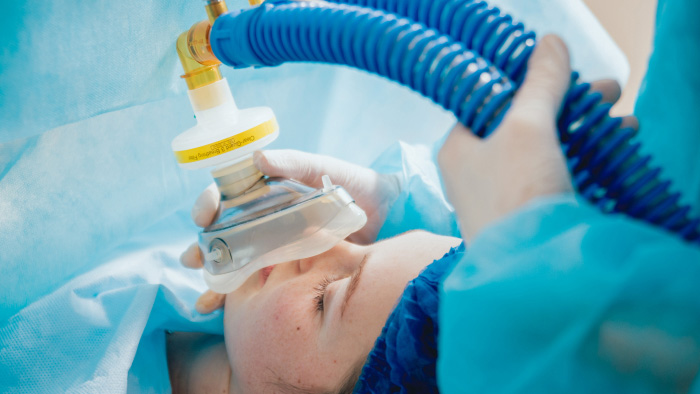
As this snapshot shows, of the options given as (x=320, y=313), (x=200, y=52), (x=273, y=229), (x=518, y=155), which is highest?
(x=200, y=52)

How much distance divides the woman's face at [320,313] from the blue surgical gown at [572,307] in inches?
11.0

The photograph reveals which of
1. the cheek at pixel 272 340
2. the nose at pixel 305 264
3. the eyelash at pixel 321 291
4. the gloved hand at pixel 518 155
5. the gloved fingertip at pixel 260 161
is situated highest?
the gloved hand at pixel 518 155

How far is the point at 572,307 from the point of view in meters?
0.36

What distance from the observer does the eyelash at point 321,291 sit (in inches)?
28.3

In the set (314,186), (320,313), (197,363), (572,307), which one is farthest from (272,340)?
(572,307)

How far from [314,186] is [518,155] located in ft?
1.95

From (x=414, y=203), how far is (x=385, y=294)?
1.25ft

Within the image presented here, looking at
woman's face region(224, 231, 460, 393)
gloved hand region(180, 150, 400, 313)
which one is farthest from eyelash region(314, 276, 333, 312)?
gloved hand region(180, 150, 400, 313)

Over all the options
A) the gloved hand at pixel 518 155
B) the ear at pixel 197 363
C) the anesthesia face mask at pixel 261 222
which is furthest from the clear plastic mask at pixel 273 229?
the gloved hand at pixel 518 155

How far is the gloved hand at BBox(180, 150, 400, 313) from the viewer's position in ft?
2.63

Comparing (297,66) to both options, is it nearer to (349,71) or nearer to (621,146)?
(349,71)

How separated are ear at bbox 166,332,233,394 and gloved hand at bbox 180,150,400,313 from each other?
76 millimetres

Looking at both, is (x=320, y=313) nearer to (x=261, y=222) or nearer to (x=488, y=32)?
(x=261, y=222)

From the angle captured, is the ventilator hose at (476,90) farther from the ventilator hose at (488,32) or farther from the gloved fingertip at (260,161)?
the gloved fingertip at (260,161)
